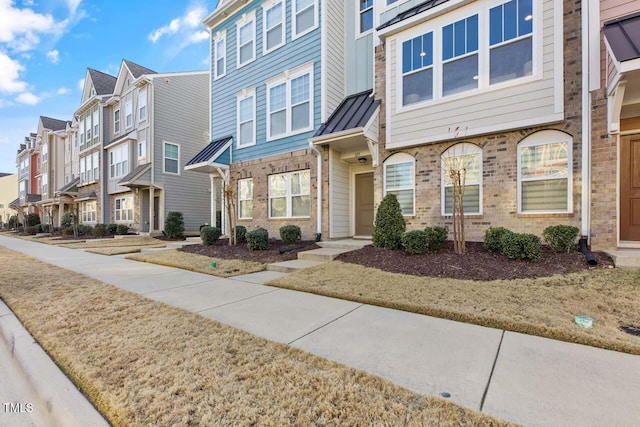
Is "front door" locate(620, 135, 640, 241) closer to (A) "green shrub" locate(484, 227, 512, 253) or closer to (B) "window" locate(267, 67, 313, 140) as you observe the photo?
(A) "green shrub" locate(484, 227, 512, 253)

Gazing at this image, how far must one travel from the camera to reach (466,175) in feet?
22.1

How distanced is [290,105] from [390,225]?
5586 mm

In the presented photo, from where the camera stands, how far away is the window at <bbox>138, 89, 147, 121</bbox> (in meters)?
16.0

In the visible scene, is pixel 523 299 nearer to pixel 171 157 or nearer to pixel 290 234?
pixel 290 234

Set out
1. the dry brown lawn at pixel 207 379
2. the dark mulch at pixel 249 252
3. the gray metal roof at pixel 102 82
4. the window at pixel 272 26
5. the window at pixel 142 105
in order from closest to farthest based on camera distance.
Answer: the dry brown lawn at pixel 207 379, the dark mulch at pixel 249 252, the window at pixel 272 26, the window at pixel 142 105, the gray metal roof at pixel 102 82

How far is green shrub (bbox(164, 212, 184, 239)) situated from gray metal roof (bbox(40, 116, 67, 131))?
80.0 ft

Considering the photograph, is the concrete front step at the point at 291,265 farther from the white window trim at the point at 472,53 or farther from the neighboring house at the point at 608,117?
the neighboring house at the point at 608,117

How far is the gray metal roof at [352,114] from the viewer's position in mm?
7848

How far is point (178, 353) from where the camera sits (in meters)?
2.57

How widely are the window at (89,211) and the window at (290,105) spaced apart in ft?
58.3

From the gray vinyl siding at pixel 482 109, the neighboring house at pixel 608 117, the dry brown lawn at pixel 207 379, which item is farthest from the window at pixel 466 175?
the dry brown lawn at pixel 207 379

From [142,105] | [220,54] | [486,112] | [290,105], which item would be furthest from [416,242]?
[142,105]

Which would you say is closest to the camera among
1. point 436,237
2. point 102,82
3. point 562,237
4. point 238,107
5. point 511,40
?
point 562,237

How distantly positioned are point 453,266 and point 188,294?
466 cm
